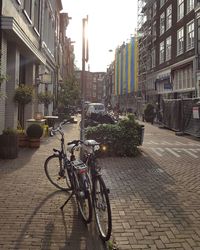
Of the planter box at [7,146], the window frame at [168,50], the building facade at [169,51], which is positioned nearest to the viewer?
the planter box at [7,146]

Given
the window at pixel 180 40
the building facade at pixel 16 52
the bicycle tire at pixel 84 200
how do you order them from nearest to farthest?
1. the bicycle tire at pixel 84 200
2. the building facade at pixel 16 52
3. the window at pixel 180 40

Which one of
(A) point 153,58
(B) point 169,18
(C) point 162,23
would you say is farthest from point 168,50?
(A) point 153,58

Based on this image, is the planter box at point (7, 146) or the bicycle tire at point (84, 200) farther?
the planter box at point (7, 146)

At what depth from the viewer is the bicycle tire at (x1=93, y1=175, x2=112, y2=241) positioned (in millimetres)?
3983

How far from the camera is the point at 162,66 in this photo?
38.2 m

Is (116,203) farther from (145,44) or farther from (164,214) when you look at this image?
(145,44)

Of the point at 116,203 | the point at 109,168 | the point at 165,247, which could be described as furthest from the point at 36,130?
the point at 165,247

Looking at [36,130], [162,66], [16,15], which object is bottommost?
[36,130]

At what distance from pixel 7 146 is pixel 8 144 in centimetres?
7

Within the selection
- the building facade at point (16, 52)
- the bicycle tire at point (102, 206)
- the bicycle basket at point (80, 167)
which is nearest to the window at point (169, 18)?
the building facade at point (16, 52)

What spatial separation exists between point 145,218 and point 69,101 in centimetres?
2724

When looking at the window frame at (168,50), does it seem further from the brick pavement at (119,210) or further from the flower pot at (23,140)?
the brick pavement at (119,210)

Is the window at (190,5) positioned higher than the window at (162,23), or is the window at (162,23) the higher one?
the window at (162,23)

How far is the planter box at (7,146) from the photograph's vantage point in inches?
362
